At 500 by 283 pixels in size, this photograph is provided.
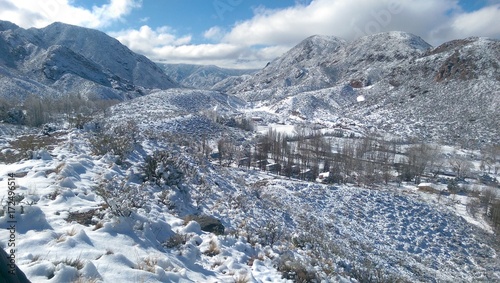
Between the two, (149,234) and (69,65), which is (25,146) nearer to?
(149,234)

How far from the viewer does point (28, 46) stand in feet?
411

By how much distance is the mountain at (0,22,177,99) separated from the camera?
8139 cm

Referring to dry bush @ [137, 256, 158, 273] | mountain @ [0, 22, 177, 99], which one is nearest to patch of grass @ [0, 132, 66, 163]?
dry bush @ [137, 256, 158, 273]

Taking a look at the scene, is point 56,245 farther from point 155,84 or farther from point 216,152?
point 155,84

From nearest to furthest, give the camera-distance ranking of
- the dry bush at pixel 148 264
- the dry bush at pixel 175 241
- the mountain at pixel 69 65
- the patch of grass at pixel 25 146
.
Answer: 1. the dry bush at pixel 148 264
2. the dry bush at pixel 175 241
3. the patch of grass at pixel 25 146
4. the mountain at pixel 69 65

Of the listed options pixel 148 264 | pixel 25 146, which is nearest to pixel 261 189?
pixel 25 146

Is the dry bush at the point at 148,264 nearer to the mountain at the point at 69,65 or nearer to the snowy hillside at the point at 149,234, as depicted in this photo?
the snowy hillside at the point at 149,234

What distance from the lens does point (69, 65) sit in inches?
4208

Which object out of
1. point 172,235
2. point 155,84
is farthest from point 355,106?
point 155,84

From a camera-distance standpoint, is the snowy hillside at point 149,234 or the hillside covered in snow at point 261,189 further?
the hillside covered in snow at point 261,189

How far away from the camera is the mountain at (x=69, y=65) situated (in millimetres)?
81394

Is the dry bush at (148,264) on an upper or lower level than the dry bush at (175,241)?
upper

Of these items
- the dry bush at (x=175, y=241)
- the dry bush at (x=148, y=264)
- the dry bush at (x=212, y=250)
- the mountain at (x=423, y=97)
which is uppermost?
the mountain at (x=423, y=97)

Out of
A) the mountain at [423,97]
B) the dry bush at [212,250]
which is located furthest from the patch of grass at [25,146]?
the mountain at [423,97]
